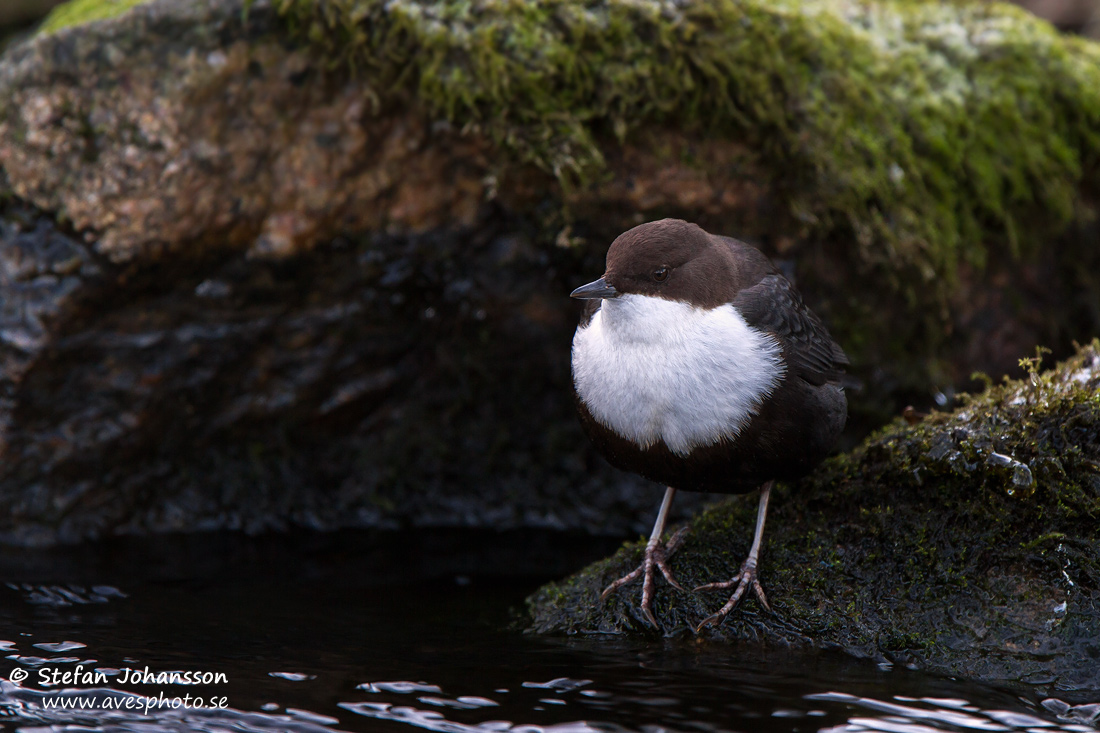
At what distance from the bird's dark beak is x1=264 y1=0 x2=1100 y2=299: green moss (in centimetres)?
129

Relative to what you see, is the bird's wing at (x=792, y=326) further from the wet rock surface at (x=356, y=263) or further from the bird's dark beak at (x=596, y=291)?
the wet rock surface at (x=356, y=263)

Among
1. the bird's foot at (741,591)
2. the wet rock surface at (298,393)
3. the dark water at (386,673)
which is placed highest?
the wet rock surface at (298,393)

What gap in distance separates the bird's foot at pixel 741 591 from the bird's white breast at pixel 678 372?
49 centimetres

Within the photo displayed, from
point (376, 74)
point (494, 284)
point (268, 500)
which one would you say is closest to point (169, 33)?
point (376, 74)

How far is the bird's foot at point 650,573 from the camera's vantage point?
10.9 feet

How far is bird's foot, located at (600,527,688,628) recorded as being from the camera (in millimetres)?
3312

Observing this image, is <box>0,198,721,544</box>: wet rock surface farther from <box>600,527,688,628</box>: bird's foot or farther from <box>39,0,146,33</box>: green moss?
<box>600,527,688,628</box>: bird's foot

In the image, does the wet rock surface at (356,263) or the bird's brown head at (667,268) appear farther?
the wet rock surface at (356,263)

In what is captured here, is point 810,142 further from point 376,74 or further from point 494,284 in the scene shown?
point 376,74

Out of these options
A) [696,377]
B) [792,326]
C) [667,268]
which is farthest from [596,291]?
[792,326]

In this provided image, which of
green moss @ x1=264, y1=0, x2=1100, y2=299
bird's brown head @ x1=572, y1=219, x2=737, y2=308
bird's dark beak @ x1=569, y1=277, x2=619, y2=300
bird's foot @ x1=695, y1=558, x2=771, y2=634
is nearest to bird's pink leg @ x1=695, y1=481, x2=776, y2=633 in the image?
bird's foot @ x1=695, y1=558, x2=771, y2=634

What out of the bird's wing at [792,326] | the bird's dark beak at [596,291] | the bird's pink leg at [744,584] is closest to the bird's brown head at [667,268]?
the bird's dark beak at [596,291]

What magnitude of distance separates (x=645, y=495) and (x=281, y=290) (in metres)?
2.17

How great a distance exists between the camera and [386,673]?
294 centimetres
